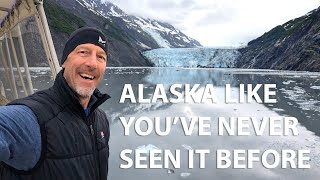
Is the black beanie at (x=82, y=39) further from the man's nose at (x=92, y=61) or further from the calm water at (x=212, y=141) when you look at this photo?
the calm water at (x=212, y=141)

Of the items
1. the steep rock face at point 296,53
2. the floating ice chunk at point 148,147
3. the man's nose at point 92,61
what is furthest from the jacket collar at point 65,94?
the steep rock face at point 296,53

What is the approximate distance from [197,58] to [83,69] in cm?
12070

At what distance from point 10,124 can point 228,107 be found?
13.6 meters

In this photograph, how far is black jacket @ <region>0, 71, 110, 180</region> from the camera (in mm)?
1526

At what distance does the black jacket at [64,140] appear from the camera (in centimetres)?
153

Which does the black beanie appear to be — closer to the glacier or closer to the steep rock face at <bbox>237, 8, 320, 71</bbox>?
the steep rock face at <bbox>237, 8, 320, 71</bbox>

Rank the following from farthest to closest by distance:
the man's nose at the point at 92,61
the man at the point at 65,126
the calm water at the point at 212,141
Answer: the calm water at the point at 212,141 → the man's nose at the point at 92,61 → the man at the point at 65,126

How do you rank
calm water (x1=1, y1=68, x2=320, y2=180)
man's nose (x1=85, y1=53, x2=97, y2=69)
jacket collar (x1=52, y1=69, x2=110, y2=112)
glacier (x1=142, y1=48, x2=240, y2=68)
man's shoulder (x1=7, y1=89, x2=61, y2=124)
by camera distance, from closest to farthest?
man's shoulder (x1=7, y1=89, x2=61, y2=124) < jacket collar (x1=52, y1=69, x2=110, y2=112) < man's nose (x1=85, y1=53, x2=97, y2=69) < calm water (x1=1, y1=68, x2=320, y2=180) < glacier (x1=142, y1=48, x2=240, y2=68)

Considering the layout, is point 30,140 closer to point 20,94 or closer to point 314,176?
point 314,176

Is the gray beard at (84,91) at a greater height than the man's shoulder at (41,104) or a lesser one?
greater

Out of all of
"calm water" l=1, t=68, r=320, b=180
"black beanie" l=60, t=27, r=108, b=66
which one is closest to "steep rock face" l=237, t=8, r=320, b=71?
"calm water" l=1, t=68, r=320, b=180

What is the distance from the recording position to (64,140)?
1.60 m

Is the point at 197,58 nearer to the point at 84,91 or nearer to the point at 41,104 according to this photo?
the point at 84,91

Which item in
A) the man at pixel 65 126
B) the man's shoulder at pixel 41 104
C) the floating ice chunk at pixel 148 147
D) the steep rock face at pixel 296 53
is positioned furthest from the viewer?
the steep rock face at pixel 296 53
